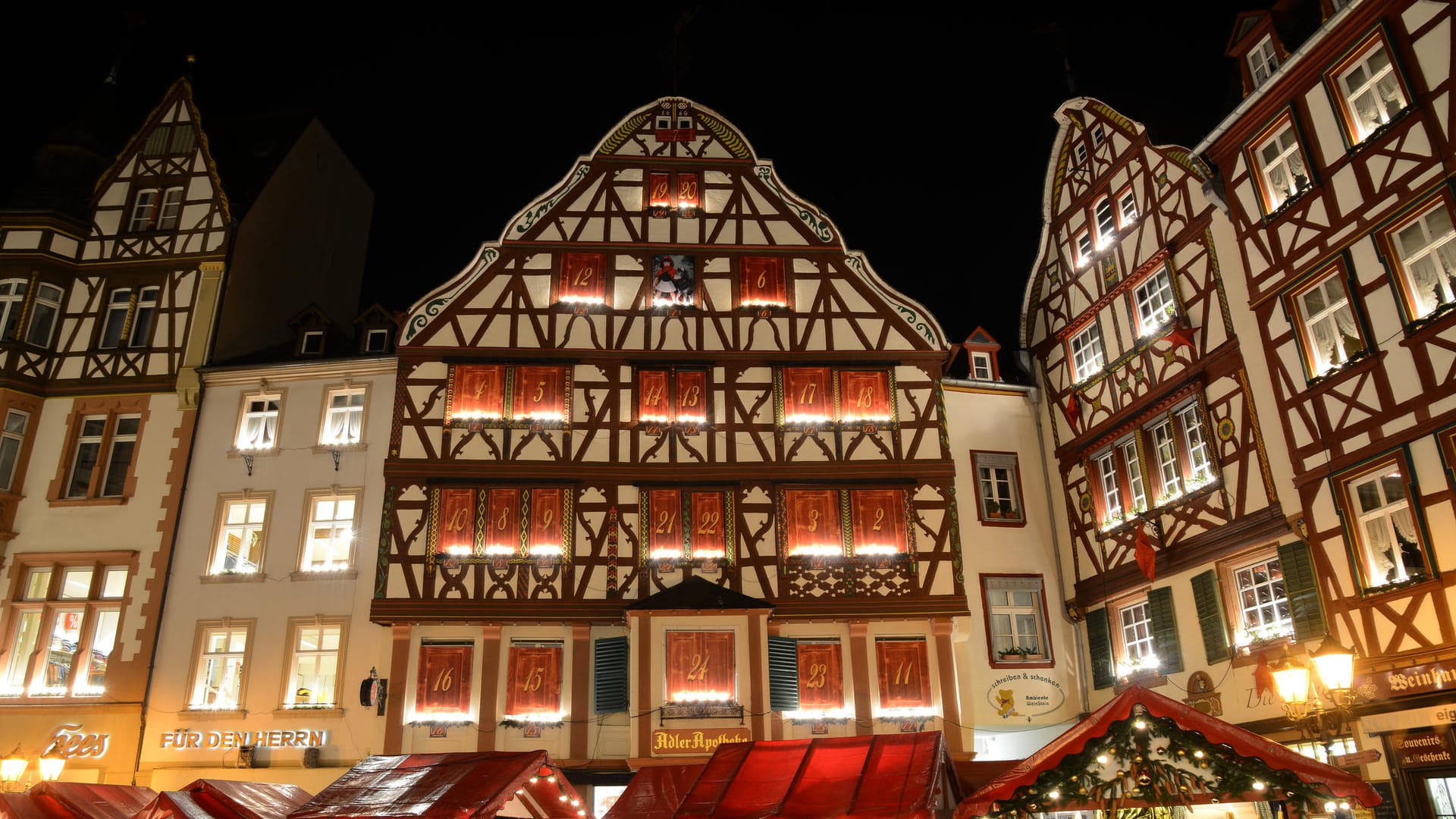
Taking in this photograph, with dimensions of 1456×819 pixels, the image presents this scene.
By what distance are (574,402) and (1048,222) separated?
37.3 ft

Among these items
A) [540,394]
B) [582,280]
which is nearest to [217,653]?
[540,394]

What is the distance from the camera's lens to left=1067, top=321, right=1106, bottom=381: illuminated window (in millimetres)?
22625

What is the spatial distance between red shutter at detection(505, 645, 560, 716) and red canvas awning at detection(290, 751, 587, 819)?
22.0ft

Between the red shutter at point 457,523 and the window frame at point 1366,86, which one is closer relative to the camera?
the window frame at point 1366,86

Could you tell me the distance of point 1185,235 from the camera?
2031 centimetres

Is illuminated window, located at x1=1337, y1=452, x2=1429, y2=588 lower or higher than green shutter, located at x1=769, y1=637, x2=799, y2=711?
higher

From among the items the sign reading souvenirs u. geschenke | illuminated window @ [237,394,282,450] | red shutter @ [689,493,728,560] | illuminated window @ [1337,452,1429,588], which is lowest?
the sign reading souvenirs u. geschenke

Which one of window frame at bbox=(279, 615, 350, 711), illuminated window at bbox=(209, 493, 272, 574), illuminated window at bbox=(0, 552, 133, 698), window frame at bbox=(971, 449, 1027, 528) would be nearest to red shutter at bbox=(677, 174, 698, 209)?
window frame at bbox=(971, 449, 1027, 528)

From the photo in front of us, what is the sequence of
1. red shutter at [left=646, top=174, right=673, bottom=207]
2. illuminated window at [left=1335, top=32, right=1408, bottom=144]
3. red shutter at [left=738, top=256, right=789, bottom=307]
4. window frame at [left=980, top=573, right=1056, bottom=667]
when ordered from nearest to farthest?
illuminated window at [left=1335, top=32, right=1408, bottom=144], window frame at [left=980, top=573, right=1056, bottom=667], red shutter at [left=738, top=256, right=789, bottom=307], red shutter at [left=646, top=174, right=673, bottom=207]

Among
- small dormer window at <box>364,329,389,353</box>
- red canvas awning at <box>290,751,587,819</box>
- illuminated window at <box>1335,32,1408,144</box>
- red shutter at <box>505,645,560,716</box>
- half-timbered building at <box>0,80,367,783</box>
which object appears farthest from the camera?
small dormer window at <box>364,329,389,353</box>

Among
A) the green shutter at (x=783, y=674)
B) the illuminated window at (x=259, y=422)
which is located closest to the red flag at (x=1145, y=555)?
the green shutter at (x=783, y=674)

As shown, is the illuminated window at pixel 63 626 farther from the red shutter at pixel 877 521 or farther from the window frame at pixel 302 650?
the red shutter at pixel 877 521

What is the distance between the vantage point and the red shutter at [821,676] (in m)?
20.5

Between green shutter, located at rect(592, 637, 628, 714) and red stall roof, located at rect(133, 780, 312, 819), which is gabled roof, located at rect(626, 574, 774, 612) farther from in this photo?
red stall roof, located at rect(133, 780, 312, 819)
